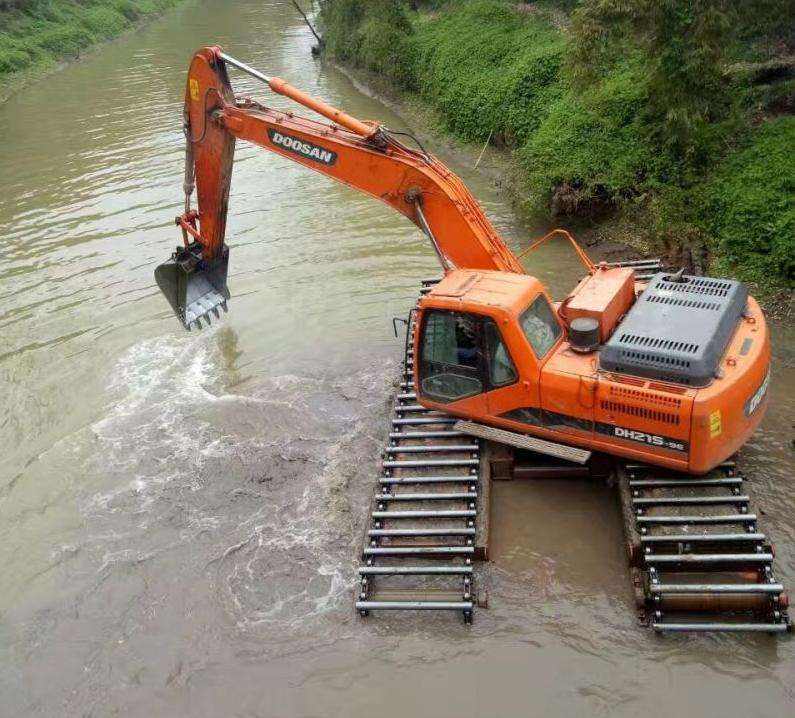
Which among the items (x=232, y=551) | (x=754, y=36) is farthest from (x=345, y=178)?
(x=754, y=36)

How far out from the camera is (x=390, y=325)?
37.4ft

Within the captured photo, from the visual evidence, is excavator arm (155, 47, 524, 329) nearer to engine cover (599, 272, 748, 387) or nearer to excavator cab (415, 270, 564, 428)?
excavator cab (415, 270, 564, 428)

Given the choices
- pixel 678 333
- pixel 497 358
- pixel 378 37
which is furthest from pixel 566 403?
pixel 378 37

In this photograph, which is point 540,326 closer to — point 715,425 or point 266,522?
point 715,425

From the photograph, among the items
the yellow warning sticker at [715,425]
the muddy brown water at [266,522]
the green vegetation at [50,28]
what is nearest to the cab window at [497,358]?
the muddy brown water at [266,522]

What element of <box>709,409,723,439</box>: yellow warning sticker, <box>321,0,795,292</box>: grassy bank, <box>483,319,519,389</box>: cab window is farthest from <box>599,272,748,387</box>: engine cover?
<box>321,0,795,292</box>: grassy bank

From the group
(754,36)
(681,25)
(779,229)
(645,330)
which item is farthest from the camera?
(754,36)

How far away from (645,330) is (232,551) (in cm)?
Answer: 464

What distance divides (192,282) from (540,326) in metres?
5.04

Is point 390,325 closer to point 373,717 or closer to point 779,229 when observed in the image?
point 779,229

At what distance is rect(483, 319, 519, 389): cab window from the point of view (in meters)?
6.89

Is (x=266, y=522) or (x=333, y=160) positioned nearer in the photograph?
(x=266, y=522)

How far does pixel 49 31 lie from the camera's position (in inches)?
1389

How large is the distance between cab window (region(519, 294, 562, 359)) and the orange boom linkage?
0.06 feet
